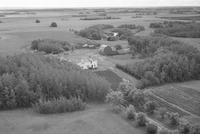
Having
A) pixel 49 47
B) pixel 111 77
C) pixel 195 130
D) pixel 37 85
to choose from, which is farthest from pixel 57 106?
pixel 49 47

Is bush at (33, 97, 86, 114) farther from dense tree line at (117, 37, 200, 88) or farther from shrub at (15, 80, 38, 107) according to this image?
dense tree line at (117, 37, 200, 88)

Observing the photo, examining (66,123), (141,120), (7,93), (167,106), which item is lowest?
(167,106)

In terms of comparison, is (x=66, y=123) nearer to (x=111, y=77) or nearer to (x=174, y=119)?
(x=174, y=119)

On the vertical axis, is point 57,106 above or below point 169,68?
above

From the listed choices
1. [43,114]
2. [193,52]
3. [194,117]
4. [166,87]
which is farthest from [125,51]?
[43,114]

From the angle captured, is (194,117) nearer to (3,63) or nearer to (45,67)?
(45,67)

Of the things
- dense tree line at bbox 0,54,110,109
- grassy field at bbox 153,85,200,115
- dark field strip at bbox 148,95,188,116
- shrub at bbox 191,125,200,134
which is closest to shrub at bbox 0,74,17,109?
dense tree line at bbox 0,54,110,109
